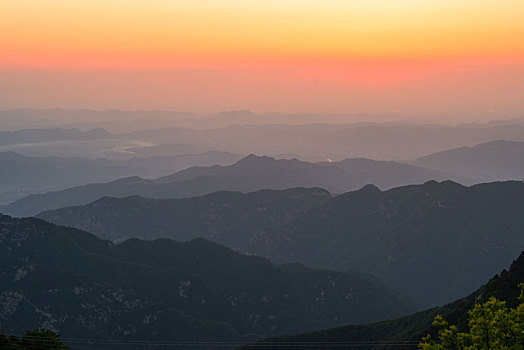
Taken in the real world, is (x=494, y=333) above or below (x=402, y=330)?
above

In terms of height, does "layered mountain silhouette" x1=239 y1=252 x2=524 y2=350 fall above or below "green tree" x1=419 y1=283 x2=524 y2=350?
below

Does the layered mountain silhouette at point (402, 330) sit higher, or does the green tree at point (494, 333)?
the green tree at point (494, 333)

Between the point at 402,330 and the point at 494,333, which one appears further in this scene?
the point at 402,330

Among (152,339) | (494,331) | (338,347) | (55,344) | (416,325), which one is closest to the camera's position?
(494,331)

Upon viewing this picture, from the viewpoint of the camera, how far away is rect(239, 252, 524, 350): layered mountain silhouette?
107669 mm

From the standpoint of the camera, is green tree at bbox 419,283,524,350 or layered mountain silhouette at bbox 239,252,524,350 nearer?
green tree at bbox 419,283,524,350

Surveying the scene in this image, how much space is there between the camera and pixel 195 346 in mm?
194750

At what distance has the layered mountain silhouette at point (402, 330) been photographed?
108 metres

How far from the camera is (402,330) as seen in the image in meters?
141

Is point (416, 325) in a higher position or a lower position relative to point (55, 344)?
lower

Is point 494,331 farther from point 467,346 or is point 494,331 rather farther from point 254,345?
point 254,345

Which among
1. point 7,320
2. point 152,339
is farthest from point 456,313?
point 7,320

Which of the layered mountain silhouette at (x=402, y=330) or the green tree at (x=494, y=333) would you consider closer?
the green tree at (x=494, y=333)

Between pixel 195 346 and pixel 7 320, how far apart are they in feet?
233
